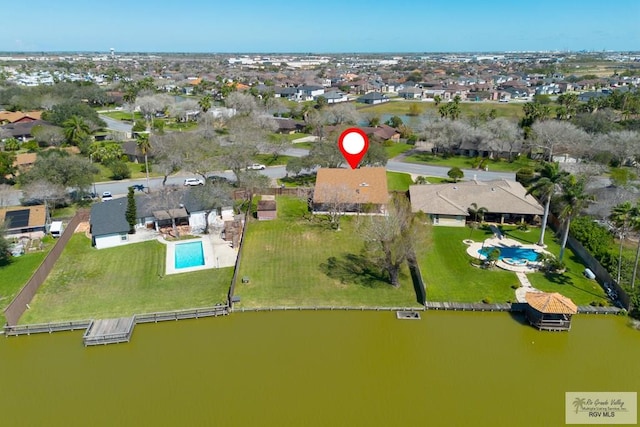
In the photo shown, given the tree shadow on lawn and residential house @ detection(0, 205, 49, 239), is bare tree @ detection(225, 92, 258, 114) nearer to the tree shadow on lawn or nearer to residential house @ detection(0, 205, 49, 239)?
residential house @ detection(0, 205, 49, 239)

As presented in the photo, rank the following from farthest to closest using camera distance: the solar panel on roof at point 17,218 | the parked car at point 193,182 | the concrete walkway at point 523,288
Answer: the parked car at point 193,182 → the solar panel on roof at point 17,218 → the concrete walkway at point 523,288

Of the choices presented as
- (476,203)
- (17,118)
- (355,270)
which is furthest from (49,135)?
(476,203)

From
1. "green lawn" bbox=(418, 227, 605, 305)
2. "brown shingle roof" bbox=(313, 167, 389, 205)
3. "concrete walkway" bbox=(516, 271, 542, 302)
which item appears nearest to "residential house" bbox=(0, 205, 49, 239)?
"brown shingle roof" bbox=(313, 167, 389, 205)

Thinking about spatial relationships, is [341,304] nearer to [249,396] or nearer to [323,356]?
[323,356]

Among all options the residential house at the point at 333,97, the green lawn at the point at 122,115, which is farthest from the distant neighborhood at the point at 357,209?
the residential house at the point at 333,97

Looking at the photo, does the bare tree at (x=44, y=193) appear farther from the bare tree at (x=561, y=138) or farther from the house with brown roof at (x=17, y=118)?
the bare tree at (x=561, y=138)
